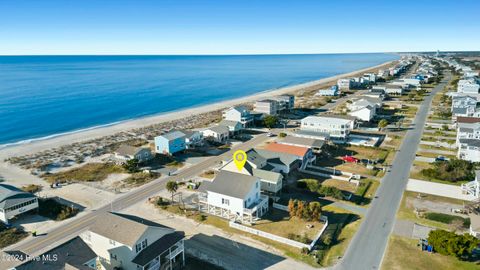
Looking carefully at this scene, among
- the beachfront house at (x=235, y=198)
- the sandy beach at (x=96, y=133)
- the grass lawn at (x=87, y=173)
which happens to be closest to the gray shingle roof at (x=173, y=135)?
the grass lawn at (x=87, y=173)

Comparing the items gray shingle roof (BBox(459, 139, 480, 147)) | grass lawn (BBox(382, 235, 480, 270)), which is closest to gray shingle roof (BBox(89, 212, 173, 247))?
grass lawn (BBox(382, 235, 480, 270))

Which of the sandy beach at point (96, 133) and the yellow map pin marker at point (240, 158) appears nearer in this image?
the yellow map pin marker at point (240, 158)

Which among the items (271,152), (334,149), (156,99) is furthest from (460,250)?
(156,99)

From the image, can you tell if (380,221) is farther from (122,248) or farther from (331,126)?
(331,126)

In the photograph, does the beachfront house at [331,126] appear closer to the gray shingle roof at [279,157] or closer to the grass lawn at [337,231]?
the gray shingle roof at [279,157]

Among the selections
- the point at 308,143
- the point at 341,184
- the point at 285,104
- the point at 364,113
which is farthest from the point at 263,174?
the point at 285,104

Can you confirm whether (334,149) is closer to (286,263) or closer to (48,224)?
(286,263)

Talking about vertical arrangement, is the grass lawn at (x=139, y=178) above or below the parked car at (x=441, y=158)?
below

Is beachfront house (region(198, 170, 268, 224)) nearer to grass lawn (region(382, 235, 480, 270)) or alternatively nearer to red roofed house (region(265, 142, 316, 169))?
grass lawn (region(382, 235, 480, 270))
